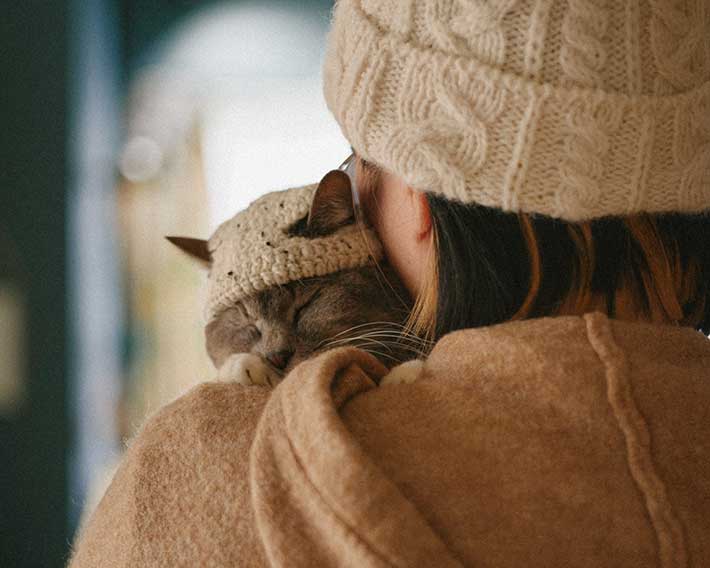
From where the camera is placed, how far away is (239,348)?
1.19 m

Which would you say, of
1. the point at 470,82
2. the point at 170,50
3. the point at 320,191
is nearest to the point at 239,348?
the point at 320,191

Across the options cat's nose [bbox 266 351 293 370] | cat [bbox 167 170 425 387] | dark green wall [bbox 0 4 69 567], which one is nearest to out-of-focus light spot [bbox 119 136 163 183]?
dark green wall [bbox 0 4 69 567]

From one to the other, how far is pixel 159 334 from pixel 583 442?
2.20 metres

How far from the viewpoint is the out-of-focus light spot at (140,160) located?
8.44 feet

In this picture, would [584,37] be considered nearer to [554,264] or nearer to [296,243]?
[554,264]

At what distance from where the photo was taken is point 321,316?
1.10m

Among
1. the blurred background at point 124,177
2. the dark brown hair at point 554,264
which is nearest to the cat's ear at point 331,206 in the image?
the dark brown hair at point 554,264

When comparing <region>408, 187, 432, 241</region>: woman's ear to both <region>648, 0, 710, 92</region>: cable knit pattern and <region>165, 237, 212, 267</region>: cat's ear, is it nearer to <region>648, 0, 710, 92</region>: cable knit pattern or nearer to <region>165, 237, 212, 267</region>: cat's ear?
<region>648, 0, 710, 92</region>: cable knit pattern

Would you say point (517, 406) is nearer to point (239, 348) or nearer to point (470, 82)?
point (470, 82)

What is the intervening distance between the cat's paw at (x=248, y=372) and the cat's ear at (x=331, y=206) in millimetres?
207

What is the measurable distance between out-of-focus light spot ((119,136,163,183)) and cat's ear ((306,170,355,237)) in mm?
1722

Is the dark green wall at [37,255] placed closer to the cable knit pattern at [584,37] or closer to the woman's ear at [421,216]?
the woman's ear at [421,216]

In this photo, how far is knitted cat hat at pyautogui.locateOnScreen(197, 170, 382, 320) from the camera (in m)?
1.00

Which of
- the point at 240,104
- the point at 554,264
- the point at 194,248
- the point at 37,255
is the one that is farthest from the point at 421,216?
the point at 240,104
